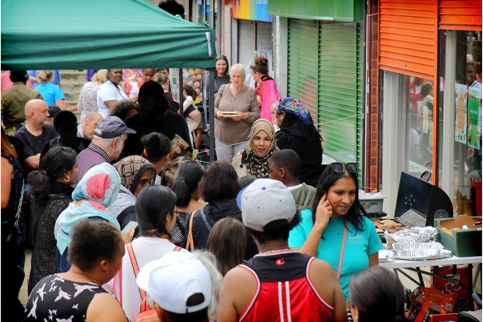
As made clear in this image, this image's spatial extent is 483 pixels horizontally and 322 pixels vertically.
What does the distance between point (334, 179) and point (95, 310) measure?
76.1 inches

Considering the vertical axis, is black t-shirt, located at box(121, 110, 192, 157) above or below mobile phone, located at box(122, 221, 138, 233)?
above

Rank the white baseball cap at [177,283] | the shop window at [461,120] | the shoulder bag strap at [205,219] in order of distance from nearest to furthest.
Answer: the white baseball cap at [177,283] → the shoulder bag strap at [205,219] → the shop window at [461,120]

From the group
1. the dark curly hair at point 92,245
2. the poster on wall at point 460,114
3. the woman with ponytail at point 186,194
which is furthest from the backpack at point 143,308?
the poster on wall at point 460,114

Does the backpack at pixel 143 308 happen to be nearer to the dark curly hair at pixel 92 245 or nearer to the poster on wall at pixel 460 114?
the dark curly hair at pixel 92 245

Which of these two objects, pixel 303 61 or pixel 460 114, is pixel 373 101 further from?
pixel 303 61

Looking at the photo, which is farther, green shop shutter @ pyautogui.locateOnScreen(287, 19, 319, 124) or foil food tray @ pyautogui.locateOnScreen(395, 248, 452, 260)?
green shop shutter @ pyautogui.locateOnScreen(287, 19, 319, 124)

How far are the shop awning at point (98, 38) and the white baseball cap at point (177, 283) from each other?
4.68m

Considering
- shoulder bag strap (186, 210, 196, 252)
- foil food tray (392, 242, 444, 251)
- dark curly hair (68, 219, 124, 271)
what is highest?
dark curly hair (68, 219, 124, 271)

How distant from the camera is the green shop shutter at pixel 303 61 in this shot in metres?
15.5

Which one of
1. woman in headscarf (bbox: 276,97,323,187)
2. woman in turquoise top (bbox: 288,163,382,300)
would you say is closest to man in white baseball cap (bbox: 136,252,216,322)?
woman in turquoise top (bbox: 288,163,382,300)

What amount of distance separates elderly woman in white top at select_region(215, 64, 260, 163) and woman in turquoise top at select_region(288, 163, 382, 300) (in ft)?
22.9

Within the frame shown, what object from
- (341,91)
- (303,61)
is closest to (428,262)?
(341,91)

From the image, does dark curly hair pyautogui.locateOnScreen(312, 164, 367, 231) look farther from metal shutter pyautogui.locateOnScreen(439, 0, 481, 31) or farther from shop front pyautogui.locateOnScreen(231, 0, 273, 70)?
shop front pyautogui.locateOnScreen(231, 0, 273, 70)

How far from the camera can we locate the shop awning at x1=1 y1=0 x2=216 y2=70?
27.7 ft
